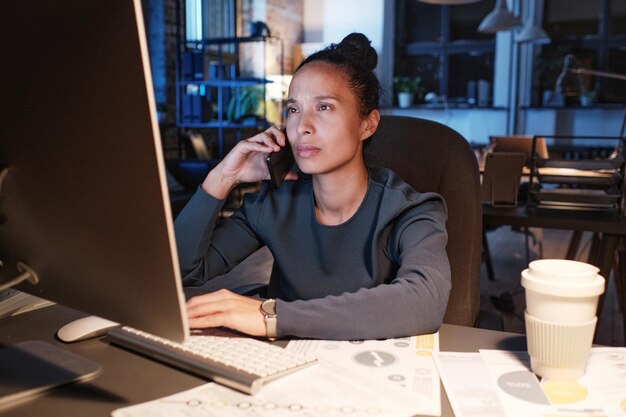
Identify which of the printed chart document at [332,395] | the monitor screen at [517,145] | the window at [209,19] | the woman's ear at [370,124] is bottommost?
the printed chart document at [332,395]

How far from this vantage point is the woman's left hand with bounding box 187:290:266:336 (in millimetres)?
907

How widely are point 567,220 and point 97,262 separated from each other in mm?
1801

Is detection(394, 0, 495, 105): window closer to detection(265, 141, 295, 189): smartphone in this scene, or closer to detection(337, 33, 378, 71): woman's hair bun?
detection(337, 33, 378, 71): woman's hair bun

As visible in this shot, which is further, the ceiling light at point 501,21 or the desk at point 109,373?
the ceiling light at point 501,21

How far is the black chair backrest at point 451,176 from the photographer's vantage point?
1.33 meters

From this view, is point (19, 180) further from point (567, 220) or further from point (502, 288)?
point (502, 288)

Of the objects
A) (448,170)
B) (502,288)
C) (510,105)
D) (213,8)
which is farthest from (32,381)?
(510,105)

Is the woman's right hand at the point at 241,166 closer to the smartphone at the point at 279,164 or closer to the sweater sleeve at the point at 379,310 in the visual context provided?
the smartphone at the point at 279,164

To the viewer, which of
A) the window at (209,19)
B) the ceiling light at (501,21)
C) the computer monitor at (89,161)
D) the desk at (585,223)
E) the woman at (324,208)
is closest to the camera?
the computer monitor at (89,161)

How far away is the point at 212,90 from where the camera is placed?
6.37 m

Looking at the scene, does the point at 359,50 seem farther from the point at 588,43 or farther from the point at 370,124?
the point at 588,43

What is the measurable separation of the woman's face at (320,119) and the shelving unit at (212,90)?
419 centimetres

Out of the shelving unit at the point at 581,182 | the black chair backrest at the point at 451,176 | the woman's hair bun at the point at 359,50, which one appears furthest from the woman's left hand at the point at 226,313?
the shelving unit at the point at 581,182

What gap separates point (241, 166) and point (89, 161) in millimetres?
782
